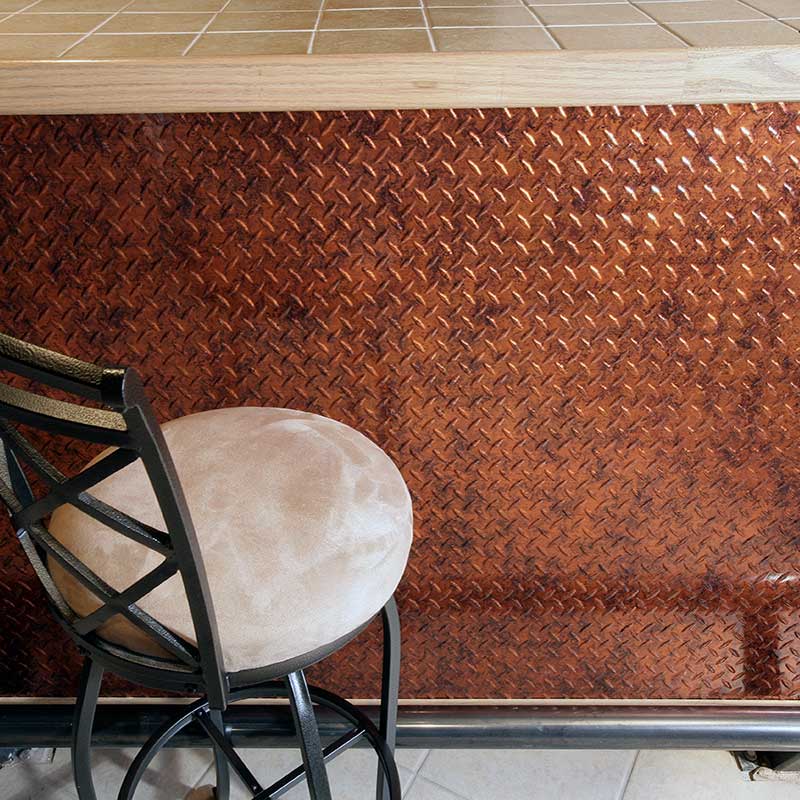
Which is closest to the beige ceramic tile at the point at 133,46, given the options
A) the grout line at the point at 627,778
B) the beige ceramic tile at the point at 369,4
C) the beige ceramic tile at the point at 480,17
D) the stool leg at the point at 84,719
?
the beige ceramic tile at the point at 369,4

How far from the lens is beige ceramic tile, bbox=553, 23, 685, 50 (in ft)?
4.04

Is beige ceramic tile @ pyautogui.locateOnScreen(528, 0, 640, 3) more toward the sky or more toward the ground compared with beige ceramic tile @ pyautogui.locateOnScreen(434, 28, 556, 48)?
more toward the sky

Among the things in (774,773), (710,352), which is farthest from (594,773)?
(710,352)

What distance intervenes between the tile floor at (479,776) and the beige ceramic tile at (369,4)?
166cm

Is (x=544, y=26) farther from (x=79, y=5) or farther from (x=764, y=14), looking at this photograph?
(x=79, y=5)

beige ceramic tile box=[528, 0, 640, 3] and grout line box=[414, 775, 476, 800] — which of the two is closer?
beige ceramic tile box=[528, 0, 640, 3]

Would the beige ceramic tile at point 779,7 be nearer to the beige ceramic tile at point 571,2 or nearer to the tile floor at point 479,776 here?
the beige ceramic tile at point 571,2

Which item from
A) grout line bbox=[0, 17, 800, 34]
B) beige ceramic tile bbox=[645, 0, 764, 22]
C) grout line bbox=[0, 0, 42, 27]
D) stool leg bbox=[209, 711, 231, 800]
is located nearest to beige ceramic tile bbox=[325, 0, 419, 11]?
grout line bbox=[0, 17, 800, 34]

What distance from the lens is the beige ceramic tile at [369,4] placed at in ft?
4.97

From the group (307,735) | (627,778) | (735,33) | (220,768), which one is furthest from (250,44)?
(627,778)

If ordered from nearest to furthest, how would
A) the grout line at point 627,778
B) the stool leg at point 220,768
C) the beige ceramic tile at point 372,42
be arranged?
1. the beige ceramic tile at point 372,42
2. the stool leg at point 220,768
3. the grout line at point 627,778

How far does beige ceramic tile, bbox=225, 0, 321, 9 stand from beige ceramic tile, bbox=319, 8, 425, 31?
0.08m

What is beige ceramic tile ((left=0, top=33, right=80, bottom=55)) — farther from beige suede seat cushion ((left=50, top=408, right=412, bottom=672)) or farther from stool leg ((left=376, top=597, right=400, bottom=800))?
stool leg ((left=376, top=597, right=400, bottom=800))

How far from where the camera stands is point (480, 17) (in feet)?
4.63
